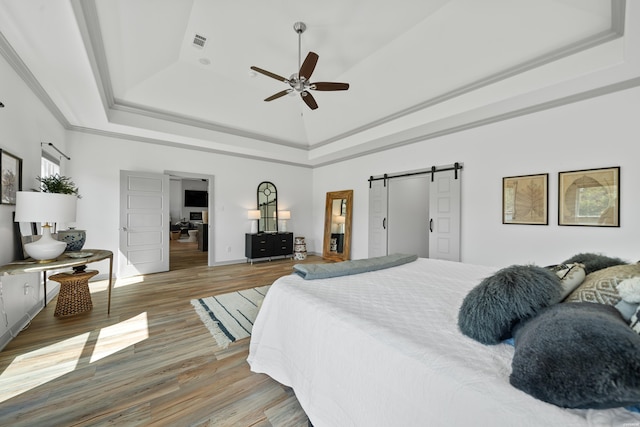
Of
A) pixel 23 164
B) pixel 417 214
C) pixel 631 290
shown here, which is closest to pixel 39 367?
pixel 23 164

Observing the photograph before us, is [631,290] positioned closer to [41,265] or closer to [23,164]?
[41,265]

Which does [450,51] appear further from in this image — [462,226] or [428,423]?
[428,423]

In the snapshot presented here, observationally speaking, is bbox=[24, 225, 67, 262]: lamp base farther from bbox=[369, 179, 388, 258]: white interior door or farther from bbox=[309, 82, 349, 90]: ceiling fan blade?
bbox=[369, 179, 388, 258]: white interior door

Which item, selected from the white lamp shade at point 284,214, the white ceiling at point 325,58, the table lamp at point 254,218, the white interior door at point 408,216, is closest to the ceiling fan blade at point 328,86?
the white ceiling at point 325,58

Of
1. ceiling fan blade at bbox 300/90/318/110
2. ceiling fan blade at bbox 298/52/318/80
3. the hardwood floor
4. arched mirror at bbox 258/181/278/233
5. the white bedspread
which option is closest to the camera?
the white bedspread

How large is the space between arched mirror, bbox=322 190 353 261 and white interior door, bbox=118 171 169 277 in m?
3.70

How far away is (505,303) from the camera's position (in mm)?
1061

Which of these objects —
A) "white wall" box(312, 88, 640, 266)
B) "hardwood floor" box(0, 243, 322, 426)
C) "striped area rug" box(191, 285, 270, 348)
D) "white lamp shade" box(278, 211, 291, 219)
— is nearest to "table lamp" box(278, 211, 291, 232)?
"white lamp shade" box(278, 211, 291, 219)

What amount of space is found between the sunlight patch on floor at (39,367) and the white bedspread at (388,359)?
1.53 metres

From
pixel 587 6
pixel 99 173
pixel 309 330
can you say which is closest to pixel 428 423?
pixel 309 330

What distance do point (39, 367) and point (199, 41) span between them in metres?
3.85

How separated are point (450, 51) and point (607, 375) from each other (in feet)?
11.8

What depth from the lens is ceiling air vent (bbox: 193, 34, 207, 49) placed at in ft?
10.9

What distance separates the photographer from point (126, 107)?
13.3ft
